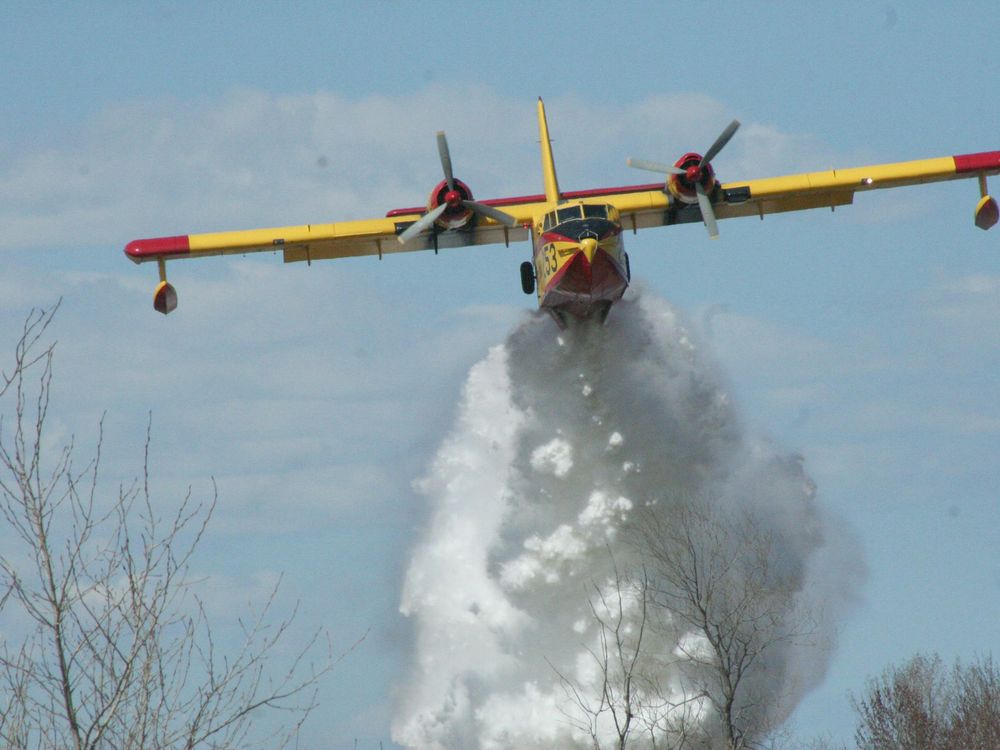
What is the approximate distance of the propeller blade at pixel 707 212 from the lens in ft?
94.4

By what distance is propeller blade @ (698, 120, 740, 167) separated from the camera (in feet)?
96.3

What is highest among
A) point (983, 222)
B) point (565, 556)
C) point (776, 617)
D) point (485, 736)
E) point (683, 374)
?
point (983, 222)

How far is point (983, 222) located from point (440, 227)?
1110cm

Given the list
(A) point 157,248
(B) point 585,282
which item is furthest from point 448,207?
(A) point 157,248

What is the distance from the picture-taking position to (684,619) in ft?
109

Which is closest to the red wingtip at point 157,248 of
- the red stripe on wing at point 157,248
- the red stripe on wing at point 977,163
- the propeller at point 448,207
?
the red stripe on wing at point 157,248

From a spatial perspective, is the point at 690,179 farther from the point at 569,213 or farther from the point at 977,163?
the point at 977,163

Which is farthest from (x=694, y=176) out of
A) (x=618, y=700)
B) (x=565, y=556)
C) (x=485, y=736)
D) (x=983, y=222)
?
(x=485, y=736)

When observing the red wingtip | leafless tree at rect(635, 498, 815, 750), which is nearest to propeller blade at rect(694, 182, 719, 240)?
leafless tree at rect(635, 498, 815, 750)

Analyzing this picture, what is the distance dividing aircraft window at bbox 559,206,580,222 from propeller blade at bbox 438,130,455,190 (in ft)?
11.2

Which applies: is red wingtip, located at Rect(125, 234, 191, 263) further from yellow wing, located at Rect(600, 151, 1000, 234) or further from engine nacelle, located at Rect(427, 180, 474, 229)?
yellow wing, located at Rect(600, 151, 1000, 234)

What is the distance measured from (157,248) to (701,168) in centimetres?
1146

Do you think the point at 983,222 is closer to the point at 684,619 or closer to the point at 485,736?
the point at 684,619

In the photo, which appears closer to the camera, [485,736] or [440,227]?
[440,227]
